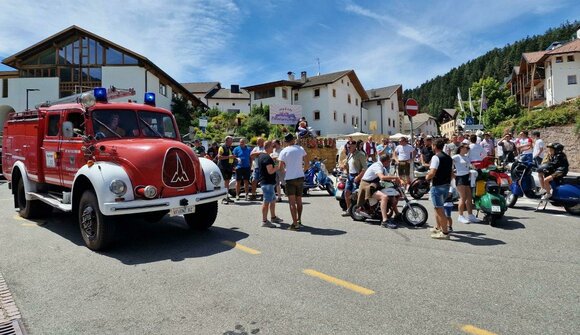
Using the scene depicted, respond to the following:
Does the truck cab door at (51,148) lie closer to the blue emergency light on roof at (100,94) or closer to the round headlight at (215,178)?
the blue emergency light on roof at (100,94)

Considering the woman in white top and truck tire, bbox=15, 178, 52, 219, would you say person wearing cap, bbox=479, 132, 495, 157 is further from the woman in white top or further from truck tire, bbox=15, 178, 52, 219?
truck tire, bbox=15, 178, 52, 219

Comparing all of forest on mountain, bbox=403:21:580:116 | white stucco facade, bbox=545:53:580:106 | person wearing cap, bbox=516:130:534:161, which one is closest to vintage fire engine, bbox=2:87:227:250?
person wearing cap, bbox=516:130:534:161

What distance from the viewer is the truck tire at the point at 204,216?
24.5 ft

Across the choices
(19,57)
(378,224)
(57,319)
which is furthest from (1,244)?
(19,57)

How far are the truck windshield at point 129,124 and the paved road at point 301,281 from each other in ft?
6.25

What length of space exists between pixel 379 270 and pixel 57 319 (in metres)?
3.65

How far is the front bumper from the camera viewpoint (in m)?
5.67

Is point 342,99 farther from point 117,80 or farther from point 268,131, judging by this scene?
point 117,80

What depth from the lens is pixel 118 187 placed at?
19.0 ft

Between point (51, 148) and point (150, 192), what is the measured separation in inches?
124

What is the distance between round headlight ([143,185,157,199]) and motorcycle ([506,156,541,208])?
8.55 meters

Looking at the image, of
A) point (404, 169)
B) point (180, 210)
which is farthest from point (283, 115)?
point (180, 210)

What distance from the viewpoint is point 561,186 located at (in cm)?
884

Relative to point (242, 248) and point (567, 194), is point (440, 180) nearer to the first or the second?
point (242, 248)
